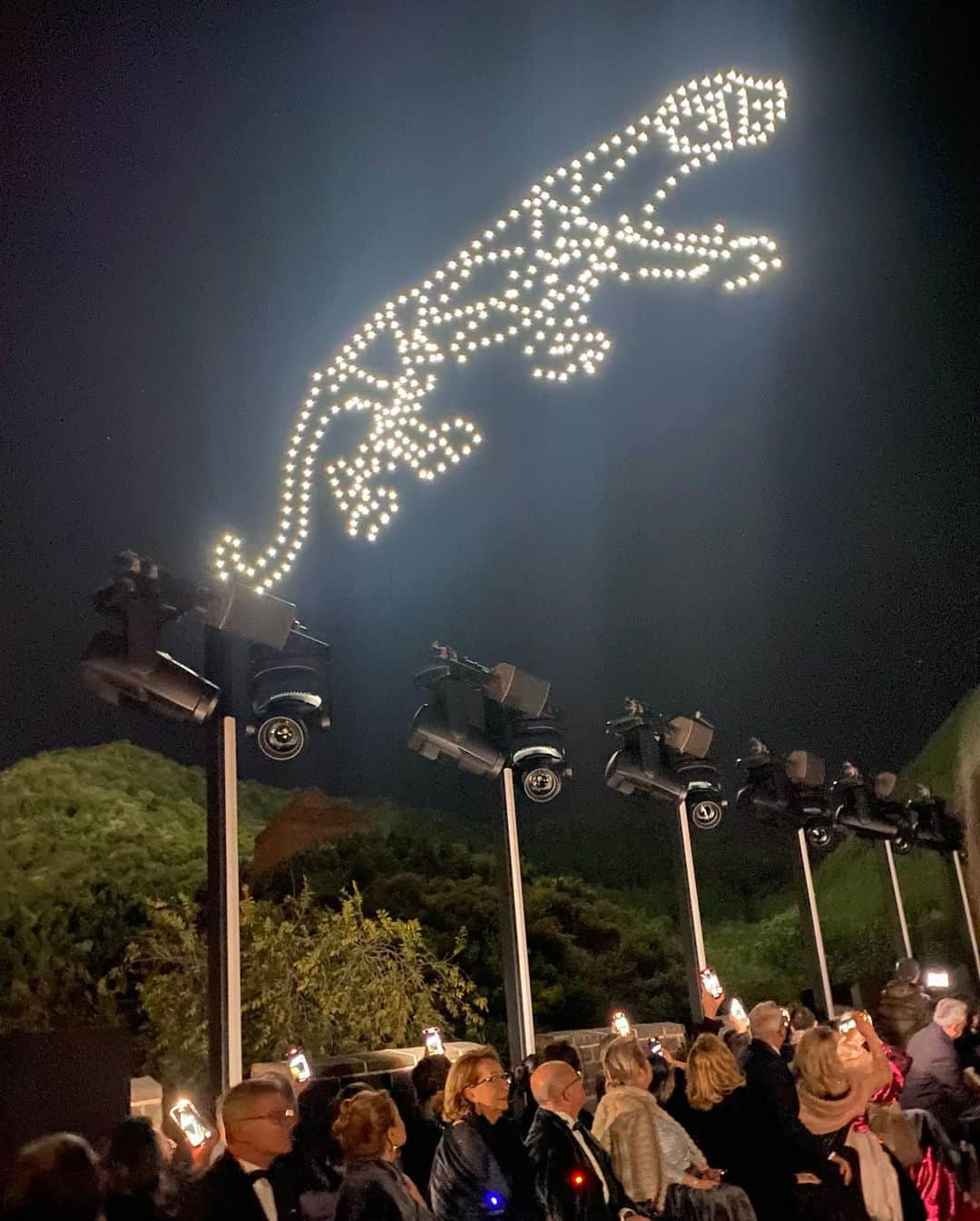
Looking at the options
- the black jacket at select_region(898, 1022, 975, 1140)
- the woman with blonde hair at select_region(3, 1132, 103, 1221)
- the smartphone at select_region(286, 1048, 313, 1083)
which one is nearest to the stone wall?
the black jacket at select_region(898, 1022, 975, 1140)

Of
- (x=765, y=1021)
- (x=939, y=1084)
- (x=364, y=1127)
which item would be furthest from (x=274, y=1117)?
(x=939, y=1084)

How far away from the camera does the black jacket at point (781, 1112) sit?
293cm

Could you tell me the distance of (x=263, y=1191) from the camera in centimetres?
234

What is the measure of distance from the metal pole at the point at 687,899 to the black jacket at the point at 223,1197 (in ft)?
14.1

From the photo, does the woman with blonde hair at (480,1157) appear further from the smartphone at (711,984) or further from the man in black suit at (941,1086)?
the smartphone at (711,984)

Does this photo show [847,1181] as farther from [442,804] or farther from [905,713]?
[442,804]

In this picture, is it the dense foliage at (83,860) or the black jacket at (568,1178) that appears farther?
the dense foliage at (83,860)

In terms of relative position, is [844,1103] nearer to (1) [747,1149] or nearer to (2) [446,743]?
(1) [747,1149]

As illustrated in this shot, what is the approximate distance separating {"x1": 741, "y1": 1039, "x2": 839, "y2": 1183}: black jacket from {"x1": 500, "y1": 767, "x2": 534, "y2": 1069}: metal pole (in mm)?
1579

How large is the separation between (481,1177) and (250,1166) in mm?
761

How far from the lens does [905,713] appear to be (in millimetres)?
18234

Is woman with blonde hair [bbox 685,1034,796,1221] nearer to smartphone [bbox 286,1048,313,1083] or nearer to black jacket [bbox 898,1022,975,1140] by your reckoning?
smartphone [bbox 286,1048,313,1083]

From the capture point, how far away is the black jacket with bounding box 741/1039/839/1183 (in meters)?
2.93

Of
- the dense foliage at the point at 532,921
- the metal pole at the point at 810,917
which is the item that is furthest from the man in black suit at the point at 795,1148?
the dense foliage at the point at 532,921
